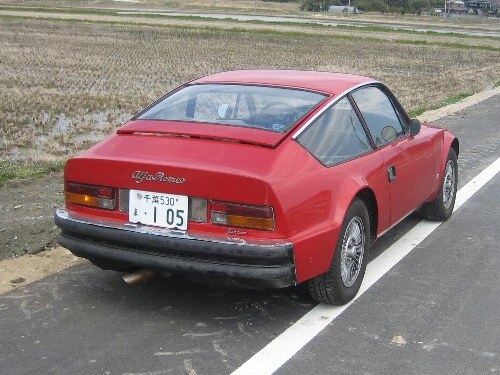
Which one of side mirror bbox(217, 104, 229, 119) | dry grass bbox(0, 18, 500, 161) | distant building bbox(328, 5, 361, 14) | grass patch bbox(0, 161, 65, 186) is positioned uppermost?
side mirror bbox(217, 104, 229, 119)

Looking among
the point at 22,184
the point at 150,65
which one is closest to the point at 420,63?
the point at 150,65

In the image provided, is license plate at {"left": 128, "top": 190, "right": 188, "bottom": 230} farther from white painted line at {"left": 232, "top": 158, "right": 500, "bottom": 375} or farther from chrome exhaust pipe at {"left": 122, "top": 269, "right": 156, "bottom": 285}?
white painted line at {"left": 232, "top": 158, "right": 500, "bottom": 375}

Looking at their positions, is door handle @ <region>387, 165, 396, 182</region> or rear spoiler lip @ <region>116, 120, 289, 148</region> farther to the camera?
door handle @ <region>387, 165, 396, 182</region>

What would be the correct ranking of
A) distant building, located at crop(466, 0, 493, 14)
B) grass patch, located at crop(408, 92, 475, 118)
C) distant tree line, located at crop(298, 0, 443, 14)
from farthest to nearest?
1. distant building, located at crop(466, 0, 493, 14)
2. distant tree line, located at crop(298, 0, 443, 14)
3. grass patch, located at crop(408, 92, 475, 118)

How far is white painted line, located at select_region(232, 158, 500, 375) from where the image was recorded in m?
4.40

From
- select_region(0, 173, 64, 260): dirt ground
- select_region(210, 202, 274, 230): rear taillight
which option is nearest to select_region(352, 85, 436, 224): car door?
select_region(210, 202, 274, 230): rear taillight

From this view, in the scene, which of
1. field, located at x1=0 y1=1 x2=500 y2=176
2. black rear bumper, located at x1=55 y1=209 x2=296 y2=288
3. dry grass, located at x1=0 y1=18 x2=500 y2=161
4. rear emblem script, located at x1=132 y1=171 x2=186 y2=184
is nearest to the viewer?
black rear bumper, located at x1=55 y1=209 x2=296 y2=288

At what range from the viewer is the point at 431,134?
7.06 m

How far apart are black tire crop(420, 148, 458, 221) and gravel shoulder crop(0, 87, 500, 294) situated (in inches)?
125

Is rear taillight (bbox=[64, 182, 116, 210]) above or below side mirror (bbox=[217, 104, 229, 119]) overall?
below

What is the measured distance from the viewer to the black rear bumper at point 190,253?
15.1 ft

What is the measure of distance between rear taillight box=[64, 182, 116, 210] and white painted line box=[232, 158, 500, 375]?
1.29 metres

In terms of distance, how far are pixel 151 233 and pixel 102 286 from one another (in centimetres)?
100

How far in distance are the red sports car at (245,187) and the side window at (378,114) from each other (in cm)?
2
